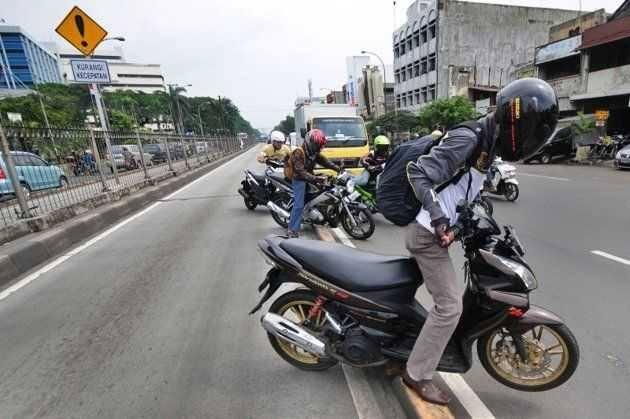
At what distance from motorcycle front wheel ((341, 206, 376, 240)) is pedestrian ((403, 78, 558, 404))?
3285 millimetres

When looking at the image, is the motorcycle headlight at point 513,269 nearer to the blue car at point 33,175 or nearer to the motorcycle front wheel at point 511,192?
the motorcycle front wheel at point 511,192

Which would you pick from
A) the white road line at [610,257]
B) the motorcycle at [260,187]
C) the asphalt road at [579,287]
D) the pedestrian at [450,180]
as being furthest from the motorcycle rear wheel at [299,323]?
the motorcycle at [260,187]

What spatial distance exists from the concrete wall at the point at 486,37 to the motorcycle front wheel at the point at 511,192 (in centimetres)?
3283

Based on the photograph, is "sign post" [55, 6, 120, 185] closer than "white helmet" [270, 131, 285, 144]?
No

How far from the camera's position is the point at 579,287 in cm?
340

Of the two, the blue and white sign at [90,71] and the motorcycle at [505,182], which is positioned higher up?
the blue and white sign at [90,71]

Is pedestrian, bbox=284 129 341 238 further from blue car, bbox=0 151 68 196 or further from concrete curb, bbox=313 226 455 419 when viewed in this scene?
blue car, bbox=0 151 68 196

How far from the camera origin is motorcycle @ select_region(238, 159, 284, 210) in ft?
23.0

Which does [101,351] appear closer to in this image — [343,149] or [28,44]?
[343,149]

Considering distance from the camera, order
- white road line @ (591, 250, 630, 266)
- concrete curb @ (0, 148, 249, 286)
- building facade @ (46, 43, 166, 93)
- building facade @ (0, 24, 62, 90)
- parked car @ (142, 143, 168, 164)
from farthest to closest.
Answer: building facade @ (46, 43, 166, 93)
building facade @ (0, 24, 62, 90)
parked car @ (142, 143, 168, 164)
concrete curb @ (0, 148, 249, 286)
white road line @ (591, 250, 630, 266)

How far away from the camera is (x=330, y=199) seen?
5.34m

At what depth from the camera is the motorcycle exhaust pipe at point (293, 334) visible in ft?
6.96

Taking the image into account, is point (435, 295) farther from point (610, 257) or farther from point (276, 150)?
point (276, 150)

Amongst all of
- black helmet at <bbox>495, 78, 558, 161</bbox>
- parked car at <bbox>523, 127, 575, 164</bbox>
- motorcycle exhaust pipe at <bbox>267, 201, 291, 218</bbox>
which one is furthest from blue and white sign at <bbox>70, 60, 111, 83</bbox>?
parked car at <bbox>523, 127, 575, 164</bbox>
